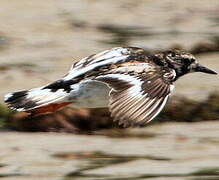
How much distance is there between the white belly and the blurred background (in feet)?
0.77

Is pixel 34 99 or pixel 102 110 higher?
pixel 34 99

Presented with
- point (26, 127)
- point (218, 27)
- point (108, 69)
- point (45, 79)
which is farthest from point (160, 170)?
point (218, 27)

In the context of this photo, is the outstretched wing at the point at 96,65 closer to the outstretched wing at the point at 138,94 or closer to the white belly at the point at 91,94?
the white belly at the point at 91,94

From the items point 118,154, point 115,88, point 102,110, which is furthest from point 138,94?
point 102,110

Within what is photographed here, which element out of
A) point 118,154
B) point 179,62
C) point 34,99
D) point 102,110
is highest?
point 179,62

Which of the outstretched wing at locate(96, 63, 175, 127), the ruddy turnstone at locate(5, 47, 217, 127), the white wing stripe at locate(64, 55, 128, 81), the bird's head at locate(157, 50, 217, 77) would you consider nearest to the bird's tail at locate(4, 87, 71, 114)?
the ruddy turnstone at locate(5, 47, 217, 127)

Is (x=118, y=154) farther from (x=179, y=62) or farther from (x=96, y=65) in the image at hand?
(x=179, y=62)

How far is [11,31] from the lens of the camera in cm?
805

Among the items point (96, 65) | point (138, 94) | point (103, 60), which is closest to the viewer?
point (138, 94)

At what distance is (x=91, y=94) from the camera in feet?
17.8

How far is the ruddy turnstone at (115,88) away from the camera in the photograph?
4.96 m

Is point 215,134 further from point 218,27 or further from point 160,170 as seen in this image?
point 218,27

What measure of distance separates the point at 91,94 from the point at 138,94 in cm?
45

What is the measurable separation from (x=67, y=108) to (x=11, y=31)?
209cm
